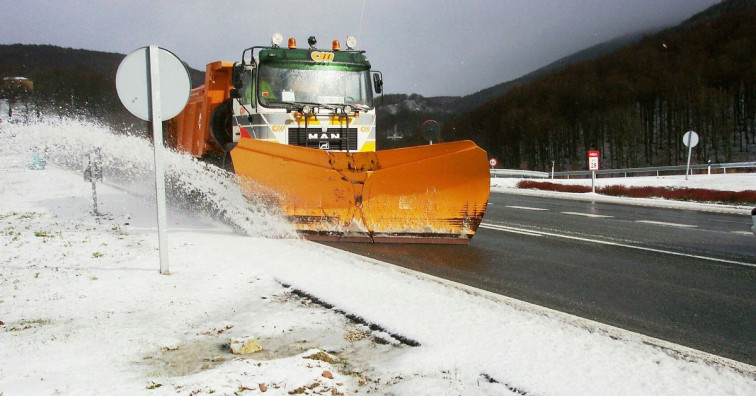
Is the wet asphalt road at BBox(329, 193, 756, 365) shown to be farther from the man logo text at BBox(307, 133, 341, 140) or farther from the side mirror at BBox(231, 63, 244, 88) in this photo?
the side mirror at BBox(231, 63, 244, 88)

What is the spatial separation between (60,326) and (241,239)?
3.73 m

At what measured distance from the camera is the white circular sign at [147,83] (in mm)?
5246

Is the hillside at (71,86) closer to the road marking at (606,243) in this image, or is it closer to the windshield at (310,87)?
the windshield at (310,87)

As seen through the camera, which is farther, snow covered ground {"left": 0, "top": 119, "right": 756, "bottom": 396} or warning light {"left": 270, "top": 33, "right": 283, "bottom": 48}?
warning light {"left": 270, "top": 33, "right": 283, "bottom": 48}

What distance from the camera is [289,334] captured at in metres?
3.58

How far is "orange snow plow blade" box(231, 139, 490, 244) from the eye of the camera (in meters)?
7.19

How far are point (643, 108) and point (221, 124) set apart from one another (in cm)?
9744

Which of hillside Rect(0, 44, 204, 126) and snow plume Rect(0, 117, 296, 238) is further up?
hillside Rect(0, 44, 204, 126)

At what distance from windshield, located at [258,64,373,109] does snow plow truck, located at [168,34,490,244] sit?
2cm

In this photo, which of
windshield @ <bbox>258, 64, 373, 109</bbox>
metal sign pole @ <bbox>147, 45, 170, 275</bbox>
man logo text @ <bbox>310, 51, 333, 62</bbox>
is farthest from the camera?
man logo text @ <bbox>310, 51, 333, 62</bbox>

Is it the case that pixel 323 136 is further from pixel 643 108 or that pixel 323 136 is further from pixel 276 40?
pixel 643 108

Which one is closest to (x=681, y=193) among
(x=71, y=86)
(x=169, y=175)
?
(x=169, y=175)

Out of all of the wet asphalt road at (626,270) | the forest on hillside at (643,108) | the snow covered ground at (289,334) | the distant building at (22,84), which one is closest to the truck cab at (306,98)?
the wet asphalt road at (626,270)

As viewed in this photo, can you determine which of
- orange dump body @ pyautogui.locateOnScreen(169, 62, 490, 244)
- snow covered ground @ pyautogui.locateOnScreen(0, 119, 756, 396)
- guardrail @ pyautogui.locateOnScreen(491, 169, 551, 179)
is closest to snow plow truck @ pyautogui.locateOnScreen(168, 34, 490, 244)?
orange dump body @ pyautogui.locateOnScreen(169, 62, 490, 244)
